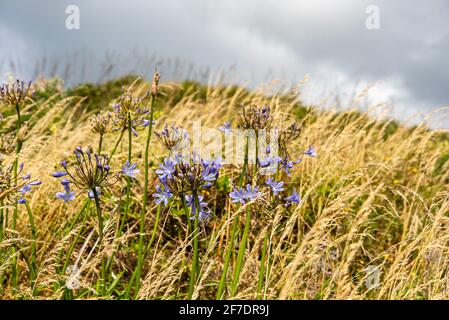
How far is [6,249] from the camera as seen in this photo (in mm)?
2838

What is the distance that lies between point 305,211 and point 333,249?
519mm

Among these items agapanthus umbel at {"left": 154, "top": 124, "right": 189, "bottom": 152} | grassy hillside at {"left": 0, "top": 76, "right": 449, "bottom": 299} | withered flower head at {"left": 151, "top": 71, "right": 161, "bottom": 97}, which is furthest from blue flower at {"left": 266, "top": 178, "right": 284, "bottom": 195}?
withered flower head at {"left": 151, "top": 71, "right": 161, "bottom": 97}

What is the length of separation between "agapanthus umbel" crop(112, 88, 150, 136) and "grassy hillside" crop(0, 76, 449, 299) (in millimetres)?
204

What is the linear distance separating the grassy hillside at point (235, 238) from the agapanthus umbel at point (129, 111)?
20 cm

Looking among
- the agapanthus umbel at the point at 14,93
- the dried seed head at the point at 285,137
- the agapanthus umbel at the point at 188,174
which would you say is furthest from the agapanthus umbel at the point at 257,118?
the agapanthus umbel at the point at 14,93

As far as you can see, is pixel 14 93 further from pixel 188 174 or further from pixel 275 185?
pixel 275 185

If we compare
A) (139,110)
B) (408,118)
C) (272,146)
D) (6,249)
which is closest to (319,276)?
(272,146)

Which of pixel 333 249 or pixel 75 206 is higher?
pixel 75 206

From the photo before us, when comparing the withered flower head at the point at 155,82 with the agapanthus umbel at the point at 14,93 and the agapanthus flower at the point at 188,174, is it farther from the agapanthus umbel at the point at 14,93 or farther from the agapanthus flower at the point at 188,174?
the agapanthus umbel at the point at 14,93

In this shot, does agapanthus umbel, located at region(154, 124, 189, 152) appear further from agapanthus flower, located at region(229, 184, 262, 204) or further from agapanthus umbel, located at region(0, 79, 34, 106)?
agapanthus umbel, located at region(0, 79, 34, 106)

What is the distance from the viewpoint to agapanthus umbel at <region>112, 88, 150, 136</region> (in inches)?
100

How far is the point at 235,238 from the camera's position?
3.10 m
